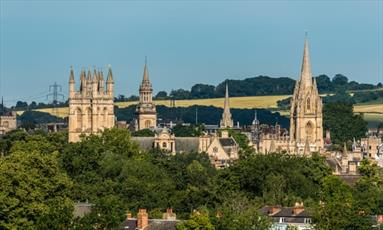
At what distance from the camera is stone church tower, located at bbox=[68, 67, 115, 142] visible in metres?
186

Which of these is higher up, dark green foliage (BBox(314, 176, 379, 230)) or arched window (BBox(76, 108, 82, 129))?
arched window (BBox(76, 108, 82, 129))

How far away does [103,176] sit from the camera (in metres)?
122

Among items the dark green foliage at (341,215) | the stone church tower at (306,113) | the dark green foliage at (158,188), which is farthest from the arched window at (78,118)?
the dark green foliage at (341,215)

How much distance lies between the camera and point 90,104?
18888 centimetres

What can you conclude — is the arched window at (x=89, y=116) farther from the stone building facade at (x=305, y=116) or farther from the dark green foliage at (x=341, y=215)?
the dark green foliage at (x=341, y=215)

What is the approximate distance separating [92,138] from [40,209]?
63800 mm

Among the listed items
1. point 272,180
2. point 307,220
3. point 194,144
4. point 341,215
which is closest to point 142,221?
point 341,215

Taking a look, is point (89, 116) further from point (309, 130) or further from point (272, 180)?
point (272, 180)

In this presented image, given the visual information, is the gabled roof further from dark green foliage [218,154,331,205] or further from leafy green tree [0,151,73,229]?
leafy green tree [0,151,73,229]

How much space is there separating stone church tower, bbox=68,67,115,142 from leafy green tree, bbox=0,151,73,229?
87.1 meters

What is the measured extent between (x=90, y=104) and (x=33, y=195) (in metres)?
100.0

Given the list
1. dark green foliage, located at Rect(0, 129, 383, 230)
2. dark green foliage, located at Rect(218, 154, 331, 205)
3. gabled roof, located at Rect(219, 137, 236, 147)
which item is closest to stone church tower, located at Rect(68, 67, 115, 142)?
gabled roof, located at Rect(219, 137, 236, 147)

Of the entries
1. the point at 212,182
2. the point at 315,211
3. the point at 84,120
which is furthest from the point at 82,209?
the point at 84,120

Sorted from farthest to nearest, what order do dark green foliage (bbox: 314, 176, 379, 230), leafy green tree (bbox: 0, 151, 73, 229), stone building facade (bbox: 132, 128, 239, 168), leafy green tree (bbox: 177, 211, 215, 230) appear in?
stone building facade (bbox: 132, 128, 239, 168) → dark green foliage (bbox: 314, 176, 379, 230) → leafy green tree (bbox: 0, 151, 73, 229) → leafy green tree (bbox: 177, 211, 215, 230)
